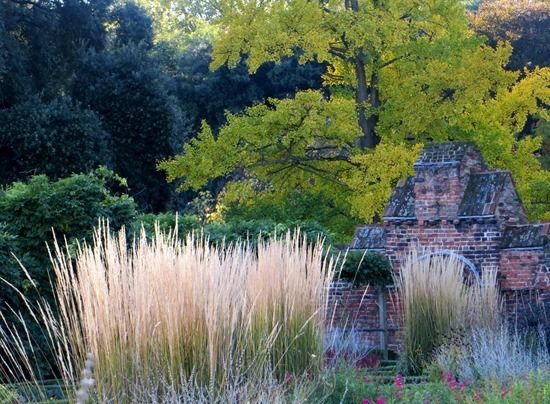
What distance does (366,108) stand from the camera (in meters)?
18.8

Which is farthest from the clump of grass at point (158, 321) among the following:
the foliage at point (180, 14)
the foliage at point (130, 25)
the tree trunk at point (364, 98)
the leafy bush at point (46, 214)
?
the foliage at point (180, 14)

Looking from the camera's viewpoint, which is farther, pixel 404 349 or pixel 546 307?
pixel 546 307

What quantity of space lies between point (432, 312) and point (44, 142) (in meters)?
12.1

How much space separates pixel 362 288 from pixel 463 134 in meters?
6.14

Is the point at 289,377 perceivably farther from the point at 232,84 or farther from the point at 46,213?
the point at 232,84

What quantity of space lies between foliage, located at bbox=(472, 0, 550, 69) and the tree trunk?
8.51m

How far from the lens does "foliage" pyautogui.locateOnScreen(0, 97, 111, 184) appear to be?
65.4 feet

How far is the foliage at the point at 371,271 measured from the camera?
1263cm

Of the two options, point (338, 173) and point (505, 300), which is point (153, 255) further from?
point (338, 173)

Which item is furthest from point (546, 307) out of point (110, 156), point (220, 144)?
point (110, 156)

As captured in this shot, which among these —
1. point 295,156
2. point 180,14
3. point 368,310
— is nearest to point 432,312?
point 368,310

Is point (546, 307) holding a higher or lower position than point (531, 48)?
lower

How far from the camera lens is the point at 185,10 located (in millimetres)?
43125

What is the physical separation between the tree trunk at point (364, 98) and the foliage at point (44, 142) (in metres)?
5.55
